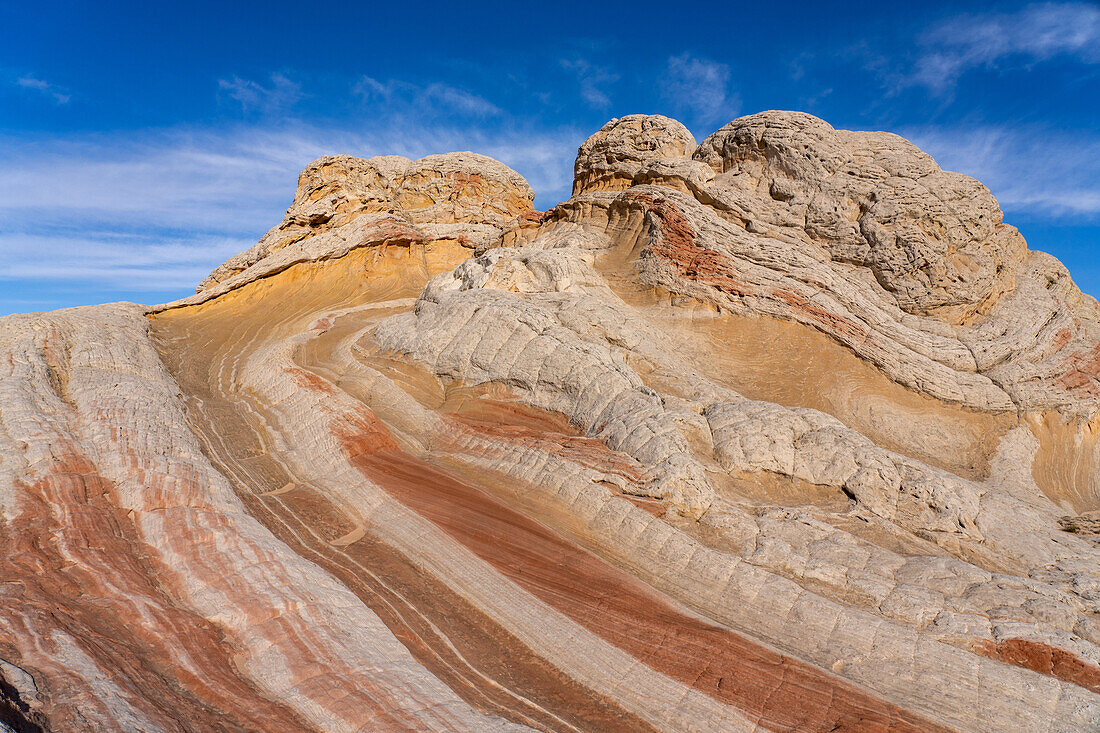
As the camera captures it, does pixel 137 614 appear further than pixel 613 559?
No

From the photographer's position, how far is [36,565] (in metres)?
5.70

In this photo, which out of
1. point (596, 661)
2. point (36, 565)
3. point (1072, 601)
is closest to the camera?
point (36, 565)

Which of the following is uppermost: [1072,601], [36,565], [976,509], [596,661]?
[976,509]

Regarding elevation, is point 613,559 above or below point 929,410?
below

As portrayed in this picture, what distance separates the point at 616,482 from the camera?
9.14 metres

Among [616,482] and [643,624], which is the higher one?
[616,482]

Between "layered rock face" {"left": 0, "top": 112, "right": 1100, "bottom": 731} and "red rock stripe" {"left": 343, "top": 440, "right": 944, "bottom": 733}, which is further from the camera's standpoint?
"red rock stripe" {"left": 343, "top": 440, "right": 944, "bottom": 733}

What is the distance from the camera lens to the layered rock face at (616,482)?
18.3 feet

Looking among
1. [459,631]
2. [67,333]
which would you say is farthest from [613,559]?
[67,333]

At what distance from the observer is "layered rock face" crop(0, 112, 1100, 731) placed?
558 centimetres

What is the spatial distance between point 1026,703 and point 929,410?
944 centimetres

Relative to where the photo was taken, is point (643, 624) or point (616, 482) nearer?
point (643, 624)

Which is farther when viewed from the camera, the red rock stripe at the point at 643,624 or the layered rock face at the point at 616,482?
the red rock stripe at the point at 643,624

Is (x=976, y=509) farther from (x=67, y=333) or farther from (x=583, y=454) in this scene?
(x=67, y=333)
